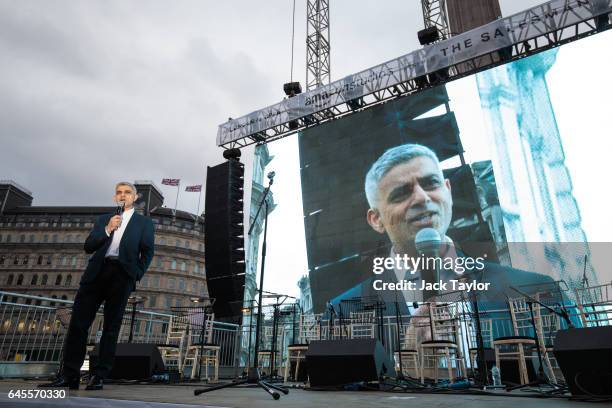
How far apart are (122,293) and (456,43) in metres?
9.62

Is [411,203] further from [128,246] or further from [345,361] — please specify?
[128,246]

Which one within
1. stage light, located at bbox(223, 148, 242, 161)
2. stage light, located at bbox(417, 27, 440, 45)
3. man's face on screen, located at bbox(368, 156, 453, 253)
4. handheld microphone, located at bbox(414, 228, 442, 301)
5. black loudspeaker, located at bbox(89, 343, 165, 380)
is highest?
stage light, located at bbox(417, 27, 440, 45)

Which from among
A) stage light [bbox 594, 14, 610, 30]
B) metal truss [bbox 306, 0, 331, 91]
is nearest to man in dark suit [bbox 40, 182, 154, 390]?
stage light [bbox 594, 14, 610, 30]

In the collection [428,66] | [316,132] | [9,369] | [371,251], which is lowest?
[9,369]

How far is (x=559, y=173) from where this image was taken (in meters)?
7.82

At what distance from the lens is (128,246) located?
268 cm

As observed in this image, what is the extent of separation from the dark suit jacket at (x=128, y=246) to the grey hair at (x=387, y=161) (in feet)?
24.3

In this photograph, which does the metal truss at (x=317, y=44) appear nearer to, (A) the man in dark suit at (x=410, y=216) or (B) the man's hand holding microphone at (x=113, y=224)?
(A) the man in dark suit at (x=410, y=216)

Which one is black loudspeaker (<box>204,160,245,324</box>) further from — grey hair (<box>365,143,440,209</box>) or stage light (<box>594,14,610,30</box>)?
stage light (<box>594,14,610,30</box>)

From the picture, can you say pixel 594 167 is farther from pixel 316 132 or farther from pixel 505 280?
pixel 316 132

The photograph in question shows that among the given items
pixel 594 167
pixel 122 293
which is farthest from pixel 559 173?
pixel 122 293

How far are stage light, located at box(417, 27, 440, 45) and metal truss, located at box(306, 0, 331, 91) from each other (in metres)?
4.65

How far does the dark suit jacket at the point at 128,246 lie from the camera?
2619 mm

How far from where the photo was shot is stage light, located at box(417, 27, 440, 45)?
391 inches
